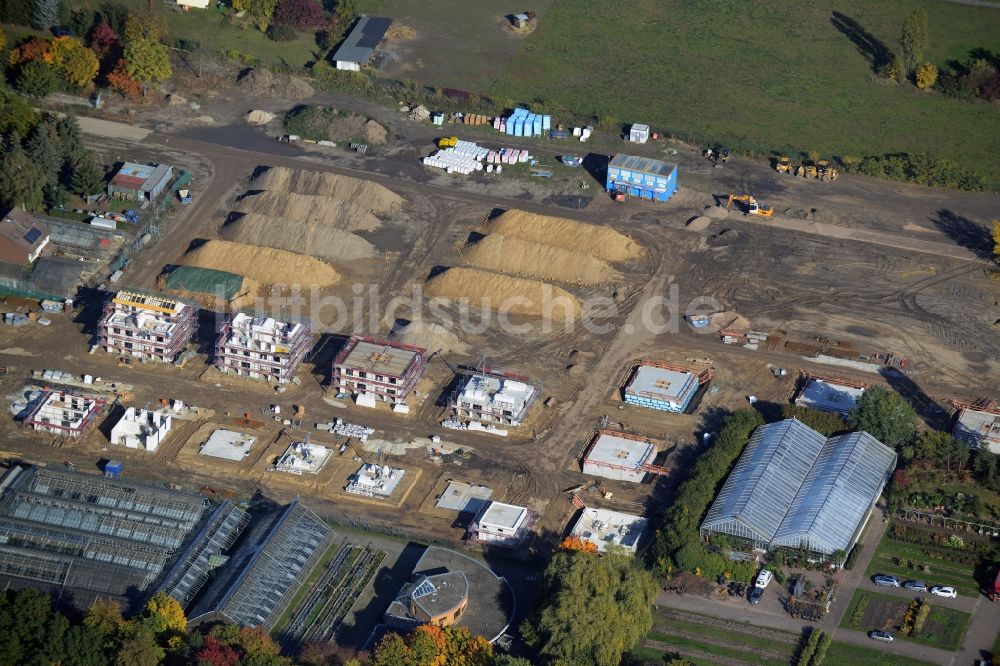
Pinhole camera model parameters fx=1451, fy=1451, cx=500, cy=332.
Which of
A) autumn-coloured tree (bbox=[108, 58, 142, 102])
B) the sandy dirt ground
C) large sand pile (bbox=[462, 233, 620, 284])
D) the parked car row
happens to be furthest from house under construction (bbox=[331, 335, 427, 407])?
autumn-coloured tree (bbox=[108, 58, 142, 102])

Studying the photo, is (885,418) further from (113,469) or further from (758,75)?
(758,75)

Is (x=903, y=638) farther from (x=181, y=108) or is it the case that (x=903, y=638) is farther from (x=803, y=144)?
(x=181, y=108)

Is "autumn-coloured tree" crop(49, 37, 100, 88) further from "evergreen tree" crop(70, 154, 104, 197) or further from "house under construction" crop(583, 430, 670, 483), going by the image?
"house under construction" crop(583, 430, 670, 483)

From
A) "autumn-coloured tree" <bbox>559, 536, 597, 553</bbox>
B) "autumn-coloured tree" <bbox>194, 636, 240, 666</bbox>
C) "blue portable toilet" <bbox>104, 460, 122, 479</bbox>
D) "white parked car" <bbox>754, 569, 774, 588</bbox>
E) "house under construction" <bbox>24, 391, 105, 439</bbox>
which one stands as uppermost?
"autumn-coloured tree" <bbox>559, 536, 597, 553</bbox>

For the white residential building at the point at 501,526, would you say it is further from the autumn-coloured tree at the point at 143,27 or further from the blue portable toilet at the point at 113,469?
the autumn-coloured tree at the point at 143,27

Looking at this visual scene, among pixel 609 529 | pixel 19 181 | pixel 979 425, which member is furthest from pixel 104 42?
pixel 979 425

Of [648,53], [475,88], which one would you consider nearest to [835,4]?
[648,53]

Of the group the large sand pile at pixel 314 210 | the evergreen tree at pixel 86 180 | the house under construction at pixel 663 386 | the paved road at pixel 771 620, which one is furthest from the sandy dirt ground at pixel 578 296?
the paved road at pixel 771 620
